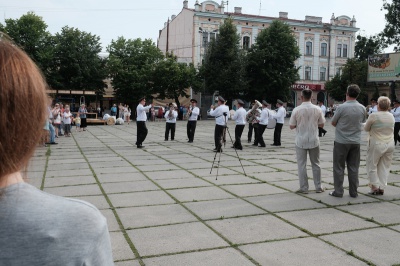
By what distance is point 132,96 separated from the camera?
4234 centimetres

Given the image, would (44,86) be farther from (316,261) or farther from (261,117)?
(261,117)

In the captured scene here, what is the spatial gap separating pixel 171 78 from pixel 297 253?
124ft

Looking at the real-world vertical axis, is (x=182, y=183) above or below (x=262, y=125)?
below

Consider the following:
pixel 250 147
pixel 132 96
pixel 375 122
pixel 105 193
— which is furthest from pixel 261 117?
pixel 132 96

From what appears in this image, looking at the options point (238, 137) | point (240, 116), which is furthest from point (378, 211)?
point (240, 116)

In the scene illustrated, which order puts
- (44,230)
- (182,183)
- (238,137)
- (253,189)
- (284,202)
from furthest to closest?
1. (238,137)
2. (182,183)
3. (253,189)
4. (284,202)
5. (44,230)

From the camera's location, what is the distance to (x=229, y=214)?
5398 mm

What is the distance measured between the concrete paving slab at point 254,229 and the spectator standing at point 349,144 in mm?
1847

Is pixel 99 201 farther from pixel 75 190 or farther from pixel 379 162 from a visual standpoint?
pixel 379 162

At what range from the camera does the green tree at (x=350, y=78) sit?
45969mm

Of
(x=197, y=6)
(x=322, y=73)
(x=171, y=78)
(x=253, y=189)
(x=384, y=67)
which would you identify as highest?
(x=197, y=6)

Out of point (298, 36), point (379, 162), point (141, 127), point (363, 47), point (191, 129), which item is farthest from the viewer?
point (363, 47)

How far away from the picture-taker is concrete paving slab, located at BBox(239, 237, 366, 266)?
3.80 metres

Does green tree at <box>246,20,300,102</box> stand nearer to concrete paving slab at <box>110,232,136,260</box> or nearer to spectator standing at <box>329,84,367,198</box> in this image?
spectator standing at <box>329,84,367,198</box>
